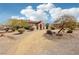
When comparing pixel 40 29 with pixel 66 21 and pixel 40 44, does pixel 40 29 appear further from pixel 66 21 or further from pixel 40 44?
pixel 66 21

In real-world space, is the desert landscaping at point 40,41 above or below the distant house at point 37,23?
below

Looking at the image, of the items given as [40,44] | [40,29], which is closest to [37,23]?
[40,29]

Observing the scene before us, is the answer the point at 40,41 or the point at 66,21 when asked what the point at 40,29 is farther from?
the point at 66,21

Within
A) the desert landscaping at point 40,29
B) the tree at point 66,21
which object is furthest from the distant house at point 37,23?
the tree at point 66,21

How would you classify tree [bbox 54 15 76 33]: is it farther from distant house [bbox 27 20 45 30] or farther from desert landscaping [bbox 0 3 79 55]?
distant house [bbox 27 20 45 30]

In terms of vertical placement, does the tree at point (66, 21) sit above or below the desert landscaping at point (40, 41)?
above

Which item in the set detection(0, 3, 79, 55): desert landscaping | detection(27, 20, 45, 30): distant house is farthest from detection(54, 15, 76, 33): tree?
detection(27, 20, 45, 30): distant house

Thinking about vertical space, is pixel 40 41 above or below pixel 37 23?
below

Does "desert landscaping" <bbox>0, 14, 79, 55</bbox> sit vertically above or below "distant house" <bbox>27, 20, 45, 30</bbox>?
below

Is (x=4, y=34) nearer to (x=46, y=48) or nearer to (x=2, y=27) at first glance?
(x=2, y=27)

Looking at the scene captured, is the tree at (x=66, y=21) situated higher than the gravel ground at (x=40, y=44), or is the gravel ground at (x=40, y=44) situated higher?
the tree at (x=66, y=21)

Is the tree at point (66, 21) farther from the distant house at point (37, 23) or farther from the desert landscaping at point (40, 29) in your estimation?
the distant house at point (37, 23)

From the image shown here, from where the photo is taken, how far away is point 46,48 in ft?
5.07

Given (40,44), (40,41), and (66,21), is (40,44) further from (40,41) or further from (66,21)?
(66,21)
